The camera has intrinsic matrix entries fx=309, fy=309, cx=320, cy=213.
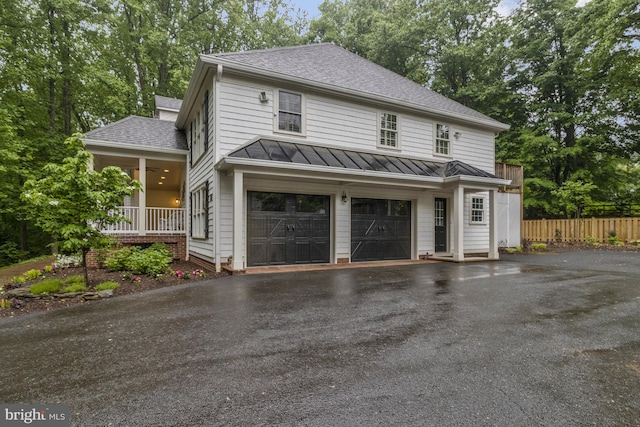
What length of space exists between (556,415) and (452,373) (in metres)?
0.74

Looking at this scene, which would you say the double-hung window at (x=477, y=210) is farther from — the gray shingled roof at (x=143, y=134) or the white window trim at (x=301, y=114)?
the gray shingled roof at (x=143, y=134)

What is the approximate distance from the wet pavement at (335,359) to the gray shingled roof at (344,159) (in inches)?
152

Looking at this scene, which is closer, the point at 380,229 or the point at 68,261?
the point at 68,261

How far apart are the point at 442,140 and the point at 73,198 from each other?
1164 cm

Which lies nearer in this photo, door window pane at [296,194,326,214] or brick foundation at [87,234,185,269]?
door window pane at [296,194,326,214]

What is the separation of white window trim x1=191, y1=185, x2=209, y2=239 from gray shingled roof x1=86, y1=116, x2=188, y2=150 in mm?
2422

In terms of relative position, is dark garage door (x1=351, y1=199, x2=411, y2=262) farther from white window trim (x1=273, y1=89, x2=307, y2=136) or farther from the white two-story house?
white window trim (x1=273, y1=89, x2=307, y2=136)

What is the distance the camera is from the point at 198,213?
10.2 m

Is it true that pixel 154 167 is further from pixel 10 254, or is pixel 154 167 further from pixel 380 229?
pixel 10 254

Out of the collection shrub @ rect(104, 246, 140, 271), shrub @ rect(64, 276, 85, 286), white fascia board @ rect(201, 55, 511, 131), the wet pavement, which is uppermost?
white fascia board @ rect(201, 55, 511, 131)

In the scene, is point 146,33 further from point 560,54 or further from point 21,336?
point 560,54

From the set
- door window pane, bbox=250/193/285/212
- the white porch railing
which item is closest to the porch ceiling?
the white porch railing

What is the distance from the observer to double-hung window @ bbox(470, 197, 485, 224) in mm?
12311

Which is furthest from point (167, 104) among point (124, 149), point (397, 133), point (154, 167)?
point (397, 133)
